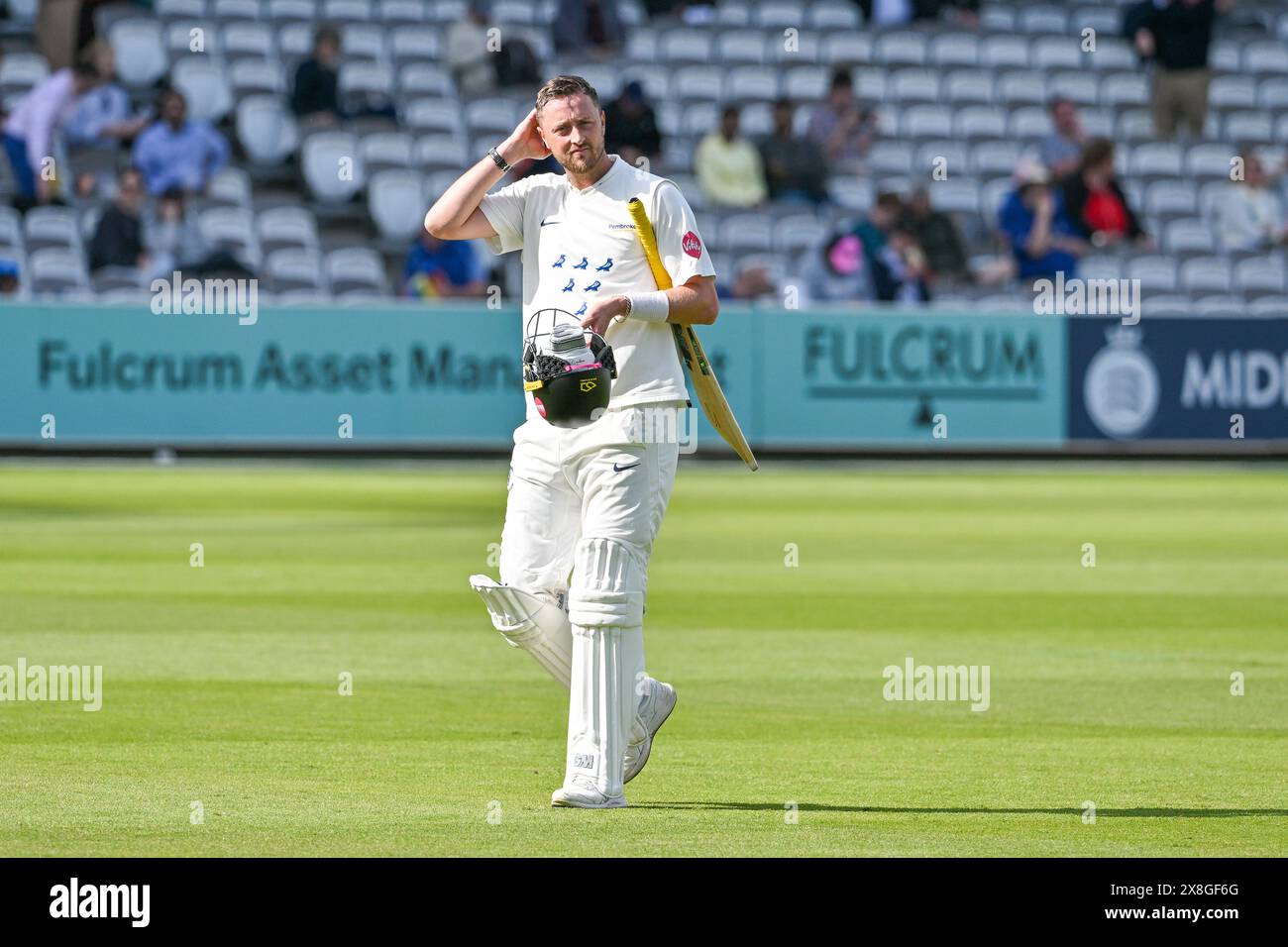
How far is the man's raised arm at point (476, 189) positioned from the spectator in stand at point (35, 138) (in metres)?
23.0

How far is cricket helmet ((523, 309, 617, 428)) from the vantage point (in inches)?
311

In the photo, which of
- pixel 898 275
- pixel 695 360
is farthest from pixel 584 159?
pixel 898 275

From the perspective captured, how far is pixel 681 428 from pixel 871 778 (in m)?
1.64

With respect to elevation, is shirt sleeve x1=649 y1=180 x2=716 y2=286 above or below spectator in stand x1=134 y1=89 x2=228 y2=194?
below

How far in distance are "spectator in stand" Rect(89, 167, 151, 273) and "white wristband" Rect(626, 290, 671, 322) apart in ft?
72.6

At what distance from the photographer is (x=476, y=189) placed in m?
8.44

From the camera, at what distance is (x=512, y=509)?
858cm

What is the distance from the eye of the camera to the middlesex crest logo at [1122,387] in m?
30.8

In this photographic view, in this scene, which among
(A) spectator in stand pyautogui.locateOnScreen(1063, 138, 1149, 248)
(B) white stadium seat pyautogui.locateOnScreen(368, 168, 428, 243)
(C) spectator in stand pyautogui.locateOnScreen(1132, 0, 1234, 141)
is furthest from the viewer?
(C) spectator in stand pyautogui.locateOnScreen(1132, 0, 1234, 141)
